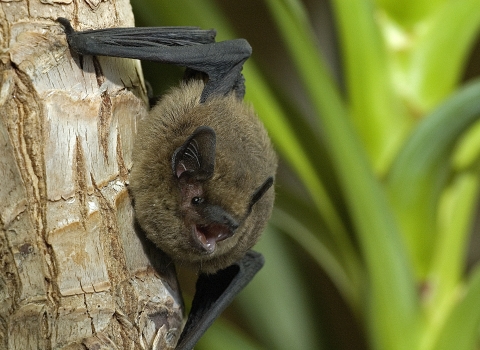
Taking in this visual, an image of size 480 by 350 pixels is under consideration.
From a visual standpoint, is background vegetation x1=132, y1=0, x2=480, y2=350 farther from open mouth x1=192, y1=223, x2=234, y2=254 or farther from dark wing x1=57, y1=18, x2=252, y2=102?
open mouth x1=192, y1=223, x2=234, y2=254

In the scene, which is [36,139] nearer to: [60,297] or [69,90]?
[69,90]

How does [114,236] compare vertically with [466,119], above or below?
below

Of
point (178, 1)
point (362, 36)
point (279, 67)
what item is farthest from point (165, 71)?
point (279, 67)

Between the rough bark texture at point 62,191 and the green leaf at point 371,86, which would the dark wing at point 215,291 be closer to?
the rough bark texture at point 62,191

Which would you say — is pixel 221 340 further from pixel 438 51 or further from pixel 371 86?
pixel 438 51

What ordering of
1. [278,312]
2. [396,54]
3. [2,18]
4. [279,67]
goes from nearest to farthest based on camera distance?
1. [2,18]
2. [396,54]
3. [278,312]
4. [279,67]

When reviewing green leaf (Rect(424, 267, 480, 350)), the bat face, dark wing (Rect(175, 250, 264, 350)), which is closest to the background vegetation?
green leaf (Rect(424, 267, 480, 350))
